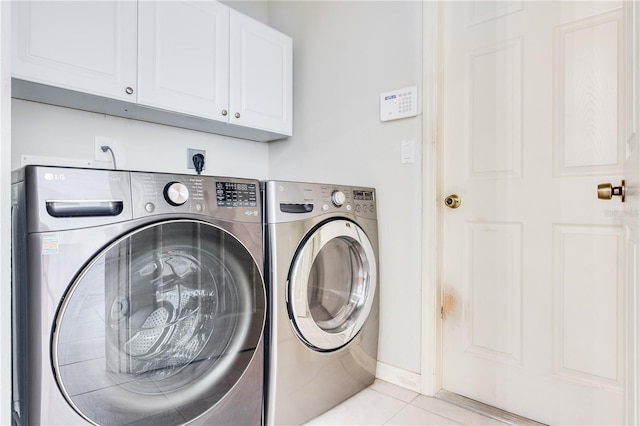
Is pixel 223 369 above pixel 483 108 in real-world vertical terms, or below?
below

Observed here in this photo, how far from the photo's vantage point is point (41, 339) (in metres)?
0.89

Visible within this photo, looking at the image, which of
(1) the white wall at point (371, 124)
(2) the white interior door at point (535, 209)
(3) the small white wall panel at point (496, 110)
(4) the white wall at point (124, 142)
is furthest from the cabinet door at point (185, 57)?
(3) the small white wall panel at point (496, 110)

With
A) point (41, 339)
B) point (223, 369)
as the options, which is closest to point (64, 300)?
point (41, 339)

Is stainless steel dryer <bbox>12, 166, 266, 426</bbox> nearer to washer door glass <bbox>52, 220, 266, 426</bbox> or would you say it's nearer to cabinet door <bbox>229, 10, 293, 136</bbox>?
washer door glass <bbox>52, 220, 266, 426</bbox>

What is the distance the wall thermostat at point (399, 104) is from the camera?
1735 mm

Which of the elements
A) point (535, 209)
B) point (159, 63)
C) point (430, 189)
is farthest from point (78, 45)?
point (535, 209)

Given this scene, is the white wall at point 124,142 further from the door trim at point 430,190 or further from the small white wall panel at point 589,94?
the small white wall panel at point 589,94

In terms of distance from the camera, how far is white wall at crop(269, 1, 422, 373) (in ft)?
5.73

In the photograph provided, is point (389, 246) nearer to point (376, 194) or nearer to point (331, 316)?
point (376, 194)

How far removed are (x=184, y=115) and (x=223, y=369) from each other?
1.15m

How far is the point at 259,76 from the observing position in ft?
6.51

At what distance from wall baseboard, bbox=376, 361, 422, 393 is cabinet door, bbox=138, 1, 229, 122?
1.47 meters

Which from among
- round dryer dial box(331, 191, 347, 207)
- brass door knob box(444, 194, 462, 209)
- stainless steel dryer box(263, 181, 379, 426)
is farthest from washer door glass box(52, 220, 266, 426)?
brass door knob box(444, 194, 462, 209)

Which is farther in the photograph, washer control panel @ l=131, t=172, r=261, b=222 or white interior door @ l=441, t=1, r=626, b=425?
white interior door @ l=441, t=1, r=626, b=425
